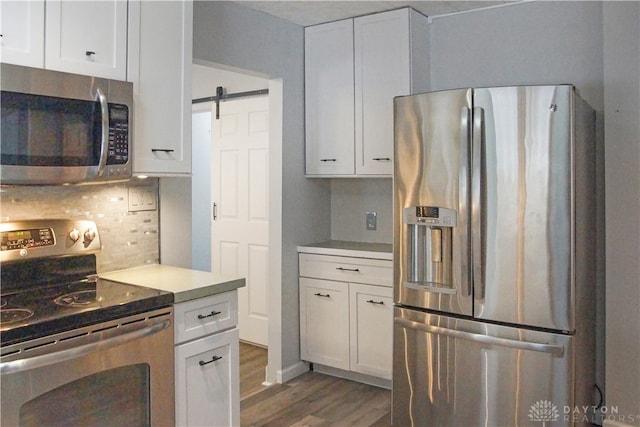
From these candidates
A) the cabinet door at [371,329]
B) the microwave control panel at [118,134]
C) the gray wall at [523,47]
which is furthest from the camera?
the cabinet door at [371,329]

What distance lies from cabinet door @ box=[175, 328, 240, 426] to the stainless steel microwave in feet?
2.58

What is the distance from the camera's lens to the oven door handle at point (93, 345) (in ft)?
5.35

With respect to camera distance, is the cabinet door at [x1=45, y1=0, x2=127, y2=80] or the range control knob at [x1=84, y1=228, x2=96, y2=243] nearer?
the cabinet door at [x1=45, y1=0, x2=127, y2=80]

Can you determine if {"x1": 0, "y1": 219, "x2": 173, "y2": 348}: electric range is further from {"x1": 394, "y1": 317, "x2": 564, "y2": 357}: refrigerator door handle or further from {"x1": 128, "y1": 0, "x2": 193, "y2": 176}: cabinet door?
{"x1": 394, "y1": 317, "x2": 564, "y2": 357}: refrigerator door handle

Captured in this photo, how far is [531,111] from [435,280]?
0.90 m

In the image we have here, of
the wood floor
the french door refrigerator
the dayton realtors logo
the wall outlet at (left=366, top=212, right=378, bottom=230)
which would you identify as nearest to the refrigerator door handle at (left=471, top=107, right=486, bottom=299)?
the french door refrigerator

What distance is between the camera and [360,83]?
3.42 metres

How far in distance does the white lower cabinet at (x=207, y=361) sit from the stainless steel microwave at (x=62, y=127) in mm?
650

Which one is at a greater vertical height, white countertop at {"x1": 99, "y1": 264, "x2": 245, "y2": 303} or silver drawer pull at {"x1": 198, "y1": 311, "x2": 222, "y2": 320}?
white countertop at {"x1": 99, "y1": 264, "x2": 245, "y2": 303}

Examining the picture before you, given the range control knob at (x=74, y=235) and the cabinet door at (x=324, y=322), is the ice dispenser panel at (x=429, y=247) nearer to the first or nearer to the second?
the cabinet door at (x=324, y=322)

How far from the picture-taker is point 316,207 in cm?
381

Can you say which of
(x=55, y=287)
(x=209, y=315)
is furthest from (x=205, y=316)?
(x=55, y=287)

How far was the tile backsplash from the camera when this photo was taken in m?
2.15

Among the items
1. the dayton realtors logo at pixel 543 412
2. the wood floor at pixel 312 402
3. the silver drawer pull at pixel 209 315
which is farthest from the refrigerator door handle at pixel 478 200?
the silver drawer pull at pixel 209 315
